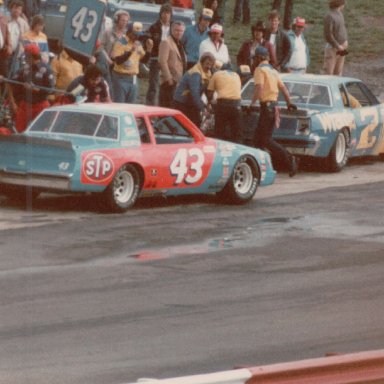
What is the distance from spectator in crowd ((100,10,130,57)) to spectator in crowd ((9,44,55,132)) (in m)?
1.75

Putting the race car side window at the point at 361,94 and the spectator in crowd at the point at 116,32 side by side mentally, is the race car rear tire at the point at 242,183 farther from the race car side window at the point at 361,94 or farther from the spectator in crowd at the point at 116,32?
the race car side window at the point at 361,94

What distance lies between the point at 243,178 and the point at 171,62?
3551 mm

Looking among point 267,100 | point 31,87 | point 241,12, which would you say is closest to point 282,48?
point 267,100

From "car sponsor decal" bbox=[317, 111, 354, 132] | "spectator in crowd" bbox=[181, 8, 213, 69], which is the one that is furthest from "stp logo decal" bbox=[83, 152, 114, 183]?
"spectator in crowd" bbox=[181, 8, 213, 69]

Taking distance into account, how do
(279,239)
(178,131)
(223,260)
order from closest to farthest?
1. (223,260)
2. (279,239)
3. (178,131)

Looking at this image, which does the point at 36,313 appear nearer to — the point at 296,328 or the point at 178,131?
the point at 296,328

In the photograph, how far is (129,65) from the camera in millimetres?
20703

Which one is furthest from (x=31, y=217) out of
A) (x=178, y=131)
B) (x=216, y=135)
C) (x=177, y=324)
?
(x=177, y=324)

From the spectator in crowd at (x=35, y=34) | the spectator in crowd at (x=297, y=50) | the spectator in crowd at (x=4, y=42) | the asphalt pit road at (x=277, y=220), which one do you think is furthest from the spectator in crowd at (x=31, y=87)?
the spectator in crowd at (x=297, y=50)

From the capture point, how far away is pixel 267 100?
20328 mm

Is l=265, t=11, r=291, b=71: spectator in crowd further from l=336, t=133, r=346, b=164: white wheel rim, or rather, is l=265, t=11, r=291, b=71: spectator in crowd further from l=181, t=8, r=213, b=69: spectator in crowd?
l=336, t=133, r=346, b=164: white wheel rim

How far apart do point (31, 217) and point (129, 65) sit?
499cm

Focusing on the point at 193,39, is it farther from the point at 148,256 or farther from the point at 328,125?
the point at 148,256

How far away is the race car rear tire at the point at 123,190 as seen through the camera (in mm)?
16391
